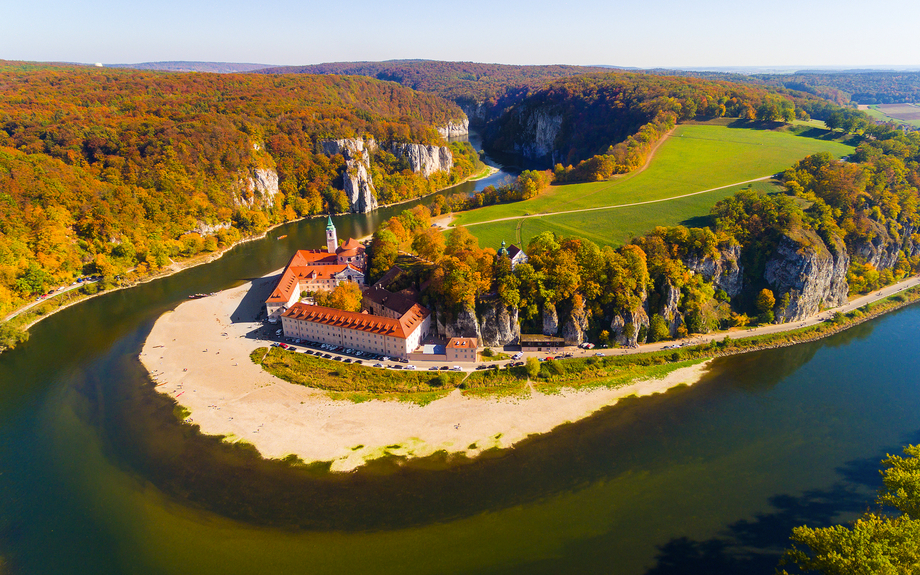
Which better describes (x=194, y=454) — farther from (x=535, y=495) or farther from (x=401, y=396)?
(x=535, y=495)

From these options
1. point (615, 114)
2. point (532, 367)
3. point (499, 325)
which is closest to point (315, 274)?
point (499, 325)

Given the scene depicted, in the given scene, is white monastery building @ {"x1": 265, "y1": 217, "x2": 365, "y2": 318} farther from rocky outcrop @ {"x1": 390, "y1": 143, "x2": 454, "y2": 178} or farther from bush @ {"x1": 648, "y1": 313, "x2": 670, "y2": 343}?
rocky outcrop @ {"x1": 390, "y1": 143, "x2": 454, "y2": 178}

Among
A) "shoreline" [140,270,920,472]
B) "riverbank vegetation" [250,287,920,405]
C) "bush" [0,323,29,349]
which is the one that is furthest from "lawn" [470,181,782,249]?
"bush" [0,323,29,349]

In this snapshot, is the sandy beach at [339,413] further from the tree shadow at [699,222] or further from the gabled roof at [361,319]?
the tree shadow at [699,222]

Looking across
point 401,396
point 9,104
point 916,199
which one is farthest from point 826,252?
point 9,104

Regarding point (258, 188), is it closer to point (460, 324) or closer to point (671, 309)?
point (460, 324)
